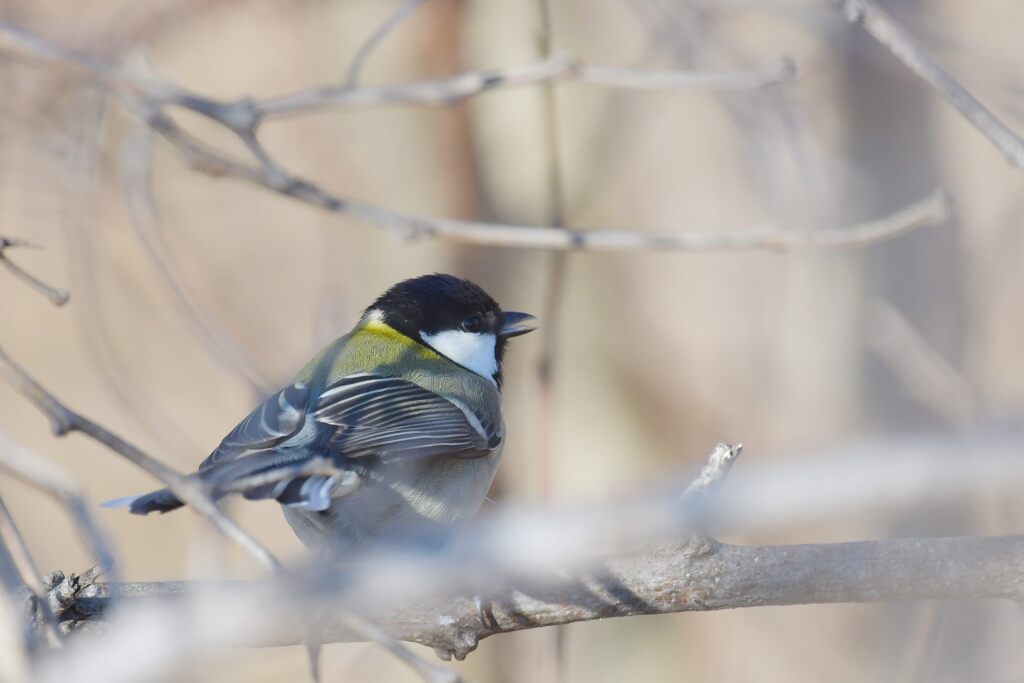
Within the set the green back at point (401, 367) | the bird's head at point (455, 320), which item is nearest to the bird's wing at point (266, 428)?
the green back at point (401, 367)

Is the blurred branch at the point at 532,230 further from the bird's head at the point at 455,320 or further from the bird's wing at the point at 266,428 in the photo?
the bird's head at the point at 455,320

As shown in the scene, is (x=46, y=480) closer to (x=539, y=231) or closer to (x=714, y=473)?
(x=539, y=231)

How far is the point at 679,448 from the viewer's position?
15.3ft

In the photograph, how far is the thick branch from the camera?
183 centimetres

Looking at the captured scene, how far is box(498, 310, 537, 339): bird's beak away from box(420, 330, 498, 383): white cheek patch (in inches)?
2.1

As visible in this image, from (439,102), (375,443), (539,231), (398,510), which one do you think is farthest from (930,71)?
(398,510)

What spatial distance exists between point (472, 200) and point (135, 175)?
1955 mm

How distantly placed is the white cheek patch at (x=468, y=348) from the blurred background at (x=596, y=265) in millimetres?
265

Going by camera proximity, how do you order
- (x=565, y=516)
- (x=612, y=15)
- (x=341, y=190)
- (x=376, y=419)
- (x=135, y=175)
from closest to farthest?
(x=565, y=516)
(x=376, y=419)
(x=135, y=175)
(x=612, y=15)
(x=341, y=190)

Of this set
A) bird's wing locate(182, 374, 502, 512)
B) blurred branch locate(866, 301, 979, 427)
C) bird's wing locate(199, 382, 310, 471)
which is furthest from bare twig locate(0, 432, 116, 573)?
blurred branch locate(866, 301, 979, 427)

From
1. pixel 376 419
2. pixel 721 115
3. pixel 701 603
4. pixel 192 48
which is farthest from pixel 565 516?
pixel 192 48

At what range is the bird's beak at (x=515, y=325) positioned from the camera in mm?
3438

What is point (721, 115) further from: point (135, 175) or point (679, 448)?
point (135, 175)

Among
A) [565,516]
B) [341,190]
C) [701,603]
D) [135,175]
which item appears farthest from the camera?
[341,190]
